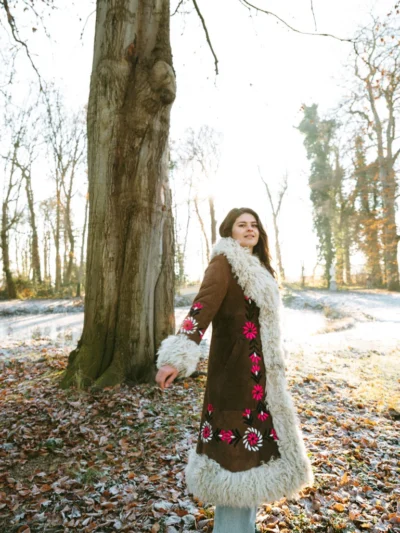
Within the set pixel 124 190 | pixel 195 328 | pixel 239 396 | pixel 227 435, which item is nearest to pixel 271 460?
pixel 227 435

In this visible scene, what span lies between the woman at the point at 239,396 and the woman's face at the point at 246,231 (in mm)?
161

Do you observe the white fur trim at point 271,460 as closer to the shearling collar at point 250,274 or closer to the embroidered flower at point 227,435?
the shearling collar at point 250,274

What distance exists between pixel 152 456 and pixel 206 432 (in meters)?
1.77

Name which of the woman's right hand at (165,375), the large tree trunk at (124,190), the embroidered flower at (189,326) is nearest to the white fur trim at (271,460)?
the embroidered flower at (189,326)

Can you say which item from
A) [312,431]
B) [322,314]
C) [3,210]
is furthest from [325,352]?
[3,210]

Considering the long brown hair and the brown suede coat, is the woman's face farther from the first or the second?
the brown suede coat

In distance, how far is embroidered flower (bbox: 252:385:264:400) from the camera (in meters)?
2.19

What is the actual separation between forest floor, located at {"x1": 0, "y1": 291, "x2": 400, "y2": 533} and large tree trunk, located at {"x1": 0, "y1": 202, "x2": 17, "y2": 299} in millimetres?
18144

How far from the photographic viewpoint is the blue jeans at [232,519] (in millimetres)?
2186

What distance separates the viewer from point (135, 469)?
11.3ft

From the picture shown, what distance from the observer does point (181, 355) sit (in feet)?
6.54

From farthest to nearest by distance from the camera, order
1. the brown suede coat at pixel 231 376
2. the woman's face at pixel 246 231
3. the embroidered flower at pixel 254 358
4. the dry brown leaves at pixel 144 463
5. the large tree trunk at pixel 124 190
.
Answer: the large tree trunk at pixel 124 190, the dry brown leaves at pixel 144 463, the woman's face at pixel 246 231, the embroidered flower at pixel 254 358, the brown suede coat at pixel 231 376

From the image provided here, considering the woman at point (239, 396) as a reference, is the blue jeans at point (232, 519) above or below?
below

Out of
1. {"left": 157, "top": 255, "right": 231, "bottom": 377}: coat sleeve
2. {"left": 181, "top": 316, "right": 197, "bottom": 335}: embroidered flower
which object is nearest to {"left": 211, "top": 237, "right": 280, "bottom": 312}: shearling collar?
{"left": 157, "top": 255, "right": 231, "bottom": 377}: coat sleeve
